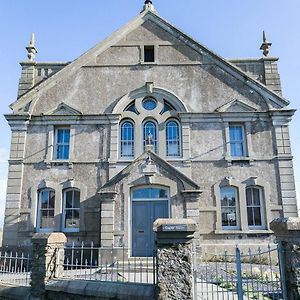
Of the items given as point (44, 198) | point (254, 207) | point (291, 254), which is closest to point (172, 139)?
point (254, 207)

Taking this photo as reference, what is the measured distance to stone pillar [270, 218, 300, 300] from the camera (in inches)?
234

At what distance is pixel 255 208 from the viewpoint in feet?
47.8

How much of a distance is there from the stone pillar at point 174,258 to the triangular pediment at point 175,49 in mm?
11139

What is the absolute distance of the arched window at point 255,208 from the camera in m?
14.4

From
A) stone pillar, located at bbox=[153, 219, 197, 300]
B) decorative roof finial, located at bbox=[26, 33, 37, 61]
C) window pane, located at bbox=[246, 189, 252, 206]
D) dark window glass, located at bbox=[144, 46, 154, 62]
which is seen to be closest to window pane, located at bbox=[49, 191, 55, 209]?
decorative roof finial, located at bbox=[26, 33, 37, 61]

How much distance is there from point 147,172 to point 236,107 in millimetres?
5375

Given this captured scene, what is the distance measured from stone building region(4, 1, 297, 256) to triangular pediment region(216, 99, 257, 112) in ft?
0.17

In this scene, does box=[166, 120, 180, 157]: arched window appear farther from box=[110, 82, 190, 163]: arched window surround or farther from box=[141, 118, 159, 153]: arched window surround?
box=[141, 118, 159, 153]: arched window surround

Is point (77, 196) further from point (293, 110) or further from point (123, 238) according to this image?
point (293, 110)

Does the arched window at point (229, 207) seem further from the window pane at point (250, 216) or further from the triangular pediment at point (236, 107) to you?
the triangular pediment at point (236, 107)

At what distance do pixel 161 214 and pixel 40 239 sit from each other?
6294mm

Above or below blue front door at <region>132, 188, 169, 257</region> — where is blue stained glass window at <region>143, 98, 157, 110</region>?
above

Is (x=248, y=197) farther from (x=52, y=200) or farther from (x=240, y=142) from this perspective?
(x=52, y=200)

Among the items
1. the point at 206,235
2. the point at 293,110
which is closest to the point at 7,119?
the point at 206,235
